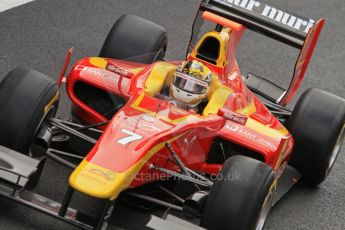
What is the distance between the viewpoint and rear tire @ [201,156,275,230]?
20.3 ft

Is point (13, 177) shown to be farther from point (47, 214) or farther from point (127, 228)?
Result: point (127, 228)

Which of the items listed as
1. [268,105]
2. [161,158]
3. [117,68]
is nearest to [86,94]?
[117,68]

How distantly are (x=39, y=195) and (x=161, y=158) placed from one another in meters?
0.87

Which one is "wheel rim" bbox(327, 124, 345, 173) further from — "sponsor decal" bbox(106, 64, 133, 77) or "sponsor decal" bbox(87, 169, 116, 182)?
"sponsor decal" bbox(87, 169, 116, 182)

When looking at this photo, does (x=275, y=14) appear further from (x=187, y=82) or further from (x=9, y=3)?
(x=9, y=3)

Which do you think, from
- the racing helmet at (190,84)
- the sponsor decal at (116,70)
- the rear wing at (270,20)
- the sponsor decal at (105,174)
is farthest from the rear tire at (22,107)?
the rear wing at (270,20)

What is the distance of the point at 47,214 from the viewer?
6.15m

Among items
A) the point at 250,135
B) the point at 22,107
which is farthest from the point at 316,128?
the point at 22,107

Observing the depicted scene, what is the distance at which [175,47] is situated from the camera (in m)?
10.4

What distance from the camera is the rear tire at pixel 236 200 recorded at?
20.3 feet

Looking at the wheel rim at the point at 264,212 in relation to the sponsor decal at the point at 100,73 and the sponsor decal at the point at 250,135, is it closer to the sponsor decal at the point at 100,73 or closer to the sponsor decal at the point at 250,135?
the sponsor decal at the point at 250,135

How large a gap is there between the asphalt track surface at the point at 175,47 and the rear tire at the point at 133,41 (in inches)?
28.8

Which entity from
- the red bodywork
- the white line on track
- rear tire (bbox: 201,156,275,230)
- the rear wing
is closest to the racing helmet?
the red bodywork

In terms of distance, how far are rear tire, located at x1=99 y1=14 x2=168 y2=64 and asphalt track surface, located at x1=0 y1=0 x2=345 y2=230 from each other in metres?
0.73
